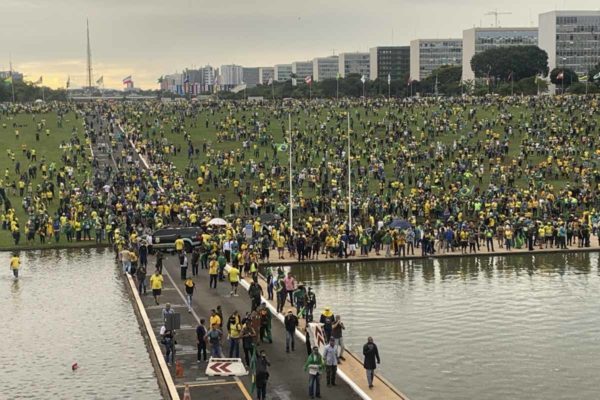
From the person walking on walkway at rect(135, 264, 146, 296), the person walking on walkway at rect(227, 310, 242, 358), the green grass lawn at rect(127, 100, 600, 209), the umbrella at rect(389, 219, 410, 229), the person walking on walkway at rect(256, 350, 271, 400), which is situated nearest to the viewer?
the person walking on walkway at rect(256, 350, 271, 400)

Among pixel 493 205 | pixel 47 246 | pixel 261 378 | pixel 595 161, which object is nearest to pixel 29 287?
pixel 47 246

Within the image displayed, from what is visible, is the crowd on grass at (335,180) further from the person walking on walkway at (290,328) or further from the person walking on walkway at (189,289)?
the person walking on walkway at (290,328)

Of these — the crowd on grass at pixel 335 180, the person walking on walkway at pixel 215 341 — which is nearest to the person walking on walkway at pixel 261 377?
the person walking on walkway at pixel 215 341

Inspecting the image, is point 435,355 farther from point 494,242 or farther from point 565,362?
point 494,242

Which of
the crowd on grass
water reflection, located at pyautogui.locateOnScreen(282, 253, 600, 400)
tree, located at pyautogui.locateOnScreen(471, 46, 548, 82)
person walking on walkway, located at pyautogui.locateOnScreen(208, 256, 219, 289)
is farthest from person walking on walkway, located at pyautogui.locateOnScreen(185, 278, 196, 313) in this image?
tree, located at pyautogui.locateOnScreen(471, 46, 548, 82)

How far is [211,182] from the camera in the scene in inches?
2611

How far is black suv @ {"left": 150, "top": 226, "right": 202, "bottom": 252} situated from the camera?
152ft

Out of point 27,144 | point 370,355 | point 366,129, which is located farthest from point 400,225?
point 27,144

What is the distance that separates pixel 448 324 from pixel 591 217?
24682 millimetres

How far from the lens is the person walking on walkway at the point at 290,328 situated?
26.0 metres

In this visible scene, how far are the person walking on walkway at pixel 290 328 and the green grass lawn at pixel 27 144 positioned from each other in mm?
27585

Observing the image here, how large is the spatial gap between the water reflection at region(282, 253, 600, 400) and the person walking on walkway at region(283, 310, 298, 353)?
203cm

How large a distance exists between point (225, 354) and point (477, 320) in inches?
348

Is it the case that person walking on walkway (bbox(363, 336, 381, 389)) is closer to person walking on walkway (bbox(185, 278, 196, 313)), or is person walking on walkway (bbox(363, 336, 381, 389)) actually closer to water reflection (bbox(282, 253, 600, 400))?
water reflection (bbox(282, 253, 600, 400))
